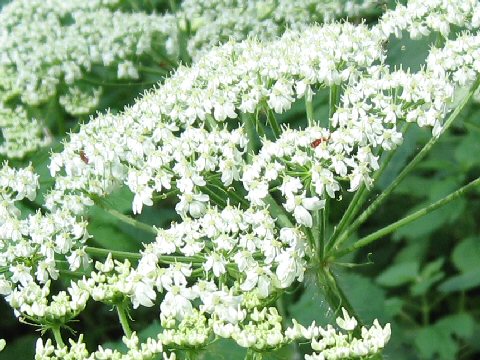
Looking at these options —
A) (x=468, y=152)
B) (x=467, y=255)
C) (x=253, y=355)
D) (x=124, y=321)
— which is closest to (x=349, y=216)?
(x=253, y=355)

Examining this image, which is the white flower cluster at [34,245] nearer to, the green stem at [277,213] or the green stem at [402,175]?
the green stem at [277,213]

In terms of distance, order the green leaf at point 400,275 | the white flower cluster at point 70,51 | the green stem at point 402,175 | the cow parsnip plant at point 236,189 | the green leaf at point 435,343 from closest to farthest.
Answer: the cow parsnip plant at point 236,189
the green stem at point 402,175
the green leaf at point 435,343
the green leaf at point 400,275
the white flower cluster at point 70,51

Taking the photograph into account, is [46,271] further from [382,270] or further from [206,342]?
[382,270]

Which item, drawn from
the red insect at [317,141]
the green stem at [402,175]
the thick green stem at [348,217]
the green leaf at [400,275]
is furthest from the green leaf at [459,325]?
the red insect at [317,141]

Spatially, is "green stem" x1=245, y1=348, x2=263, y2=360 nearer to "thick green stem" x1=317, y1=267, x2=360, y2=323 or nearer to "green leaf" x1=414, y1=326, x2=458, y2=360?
"thick green stem" x1=317, y1=267, x2=360, y2=323

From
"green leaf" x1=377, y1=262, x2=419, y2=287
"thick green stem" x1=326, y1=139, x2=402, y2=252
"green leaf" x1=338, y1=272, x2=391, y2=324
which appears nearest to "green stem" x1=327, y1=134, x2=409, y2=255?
"thick green stem" x1=326, y1=139, x2=402, y2=252

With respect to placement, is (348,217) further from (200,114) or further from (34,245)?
(34,245)
